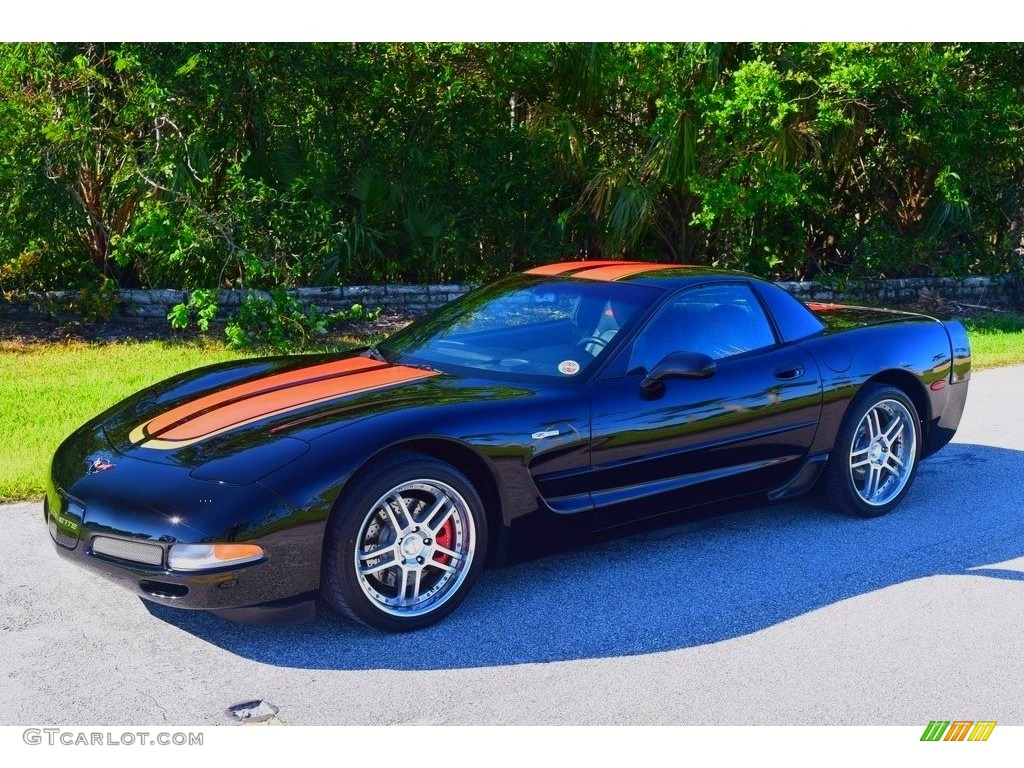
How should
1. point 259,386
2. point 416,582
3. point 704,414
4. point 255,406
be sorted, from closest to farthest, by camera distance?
point 416,582 < point 255,406 < point 259,386 < point 704,414

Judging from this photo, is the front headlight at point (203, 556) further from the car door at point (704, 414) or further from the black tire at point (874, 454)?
the black tire at point (874, 454)

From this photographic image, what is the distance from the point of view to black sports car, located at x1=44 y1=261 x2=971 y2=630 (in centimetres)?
418

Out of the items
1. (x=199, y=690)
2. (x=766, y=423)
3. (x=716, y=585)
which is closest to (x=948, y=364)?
(x=766, y=423)

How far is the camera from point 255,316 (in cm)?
1135

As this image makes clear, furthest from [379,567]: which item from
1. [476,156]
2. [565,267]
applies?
[476,156]

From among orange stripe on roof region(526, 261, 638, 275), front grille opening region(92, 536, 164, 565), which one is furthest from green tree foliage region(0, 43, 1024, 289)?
front grille opening region(92, 536, 164, 565)

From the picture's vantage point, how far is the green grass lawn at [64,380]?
6988 millimetres

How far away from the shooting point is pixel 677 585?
16.6 ft

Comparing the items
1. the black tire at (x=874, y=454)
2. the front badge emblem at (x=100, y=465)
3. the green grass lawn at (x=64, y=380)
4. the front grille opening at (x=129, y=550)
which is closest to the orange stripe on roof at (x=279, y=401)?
the front badge emblem at (x=100, y=465)

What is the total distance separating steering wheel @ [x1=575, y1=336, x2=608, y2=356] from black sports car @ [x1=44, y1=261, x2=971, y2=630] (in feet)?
0.06

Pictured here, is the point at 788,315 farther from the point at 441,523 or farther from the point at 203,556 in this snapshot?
the point at 203,556

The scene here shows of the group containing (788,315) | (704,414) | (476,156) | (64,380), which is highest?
(476,156)

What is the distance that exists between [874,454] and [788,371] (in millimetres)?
831

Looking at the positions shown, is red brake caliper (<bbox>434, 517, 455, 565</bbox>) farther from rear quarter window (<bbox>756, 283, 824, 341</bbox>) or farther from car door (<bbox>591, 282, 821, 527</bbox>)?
rear quarter window (<bbox>756, 283, 824, 341</bbox>)
